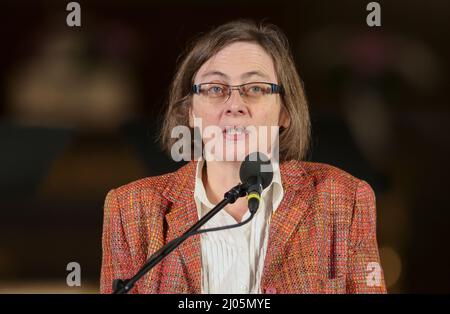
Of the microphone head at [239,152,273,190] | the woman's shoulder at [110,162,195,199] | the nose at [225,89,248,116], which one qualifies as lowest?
the woman's shoulder at [110,162,195,199]

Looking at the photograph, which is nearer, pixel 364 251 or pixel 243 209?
pixel 364 251

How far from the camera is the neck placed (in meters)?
2.07

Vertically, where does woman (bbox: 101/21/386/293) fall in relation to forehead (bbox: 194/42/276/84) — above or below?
below

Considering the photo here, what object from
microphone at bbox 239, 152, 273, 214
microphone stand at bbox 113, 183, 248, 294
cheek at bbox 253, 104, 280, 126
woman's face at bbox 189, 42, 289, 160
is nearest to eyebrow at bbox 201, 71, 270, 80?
woman's face at bbox 189, 42, 289, 160

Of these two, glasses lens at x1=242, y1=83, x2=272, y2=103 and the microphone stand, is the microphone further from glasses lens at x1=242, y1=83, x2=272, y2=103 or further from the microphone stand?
glasses lens at x1=242, y1=83, x2=272, y2=103

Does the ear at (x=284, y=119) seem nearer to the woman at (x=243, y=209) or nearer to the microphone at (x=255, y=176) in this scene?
the woman at (x=243, y=209)

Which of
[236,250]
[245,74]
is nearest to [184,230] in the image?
[236,250]

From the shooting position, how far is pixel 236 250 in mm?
1987

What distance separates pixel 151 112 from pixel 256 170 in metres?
0.93

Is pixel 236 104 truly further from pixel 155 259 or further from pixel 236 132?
Answer: pixel 155 259

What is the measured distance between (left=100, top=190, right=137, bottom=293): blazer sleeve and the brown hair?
424mm

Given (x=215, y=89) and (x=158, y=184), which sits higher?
(x=215, y=89)

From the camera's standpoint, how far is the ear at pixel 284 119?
2.15m
